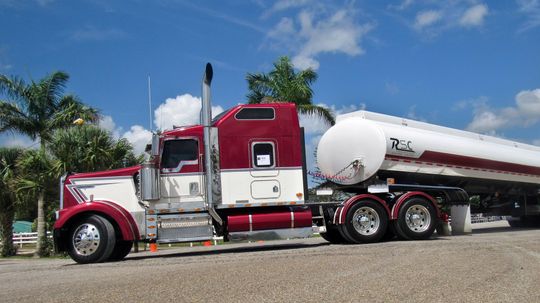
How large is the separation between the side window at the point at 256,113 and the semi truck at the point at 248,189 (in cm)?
2

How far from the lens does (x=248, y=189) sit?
1176 centimetres

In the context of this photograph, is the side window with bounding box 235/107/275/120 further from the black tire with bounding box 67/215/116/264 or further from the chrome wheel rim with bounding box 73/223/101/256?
the chrome wheel rim with bounding box 73/223/101/256

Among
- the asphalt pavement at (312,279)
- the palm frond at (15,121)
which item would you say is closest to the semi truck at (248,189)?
the asphalt pavement at (312,279)

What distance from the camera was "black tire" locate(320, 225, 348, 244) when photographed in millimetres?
13055

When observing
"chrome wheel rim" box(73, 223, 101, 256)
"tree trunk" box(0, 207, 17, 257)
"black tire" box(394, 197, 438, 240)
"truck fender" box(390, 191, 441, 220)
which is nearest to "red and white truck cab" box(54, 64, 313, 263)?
"chrome wheel rim" box(73, 223, 101, 256)

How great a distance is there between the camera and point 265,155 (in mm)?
11914

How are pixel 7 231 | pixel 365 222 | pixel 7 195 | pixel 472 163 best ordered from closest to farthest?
1. pixel 365 222
2. pixel 472 163
3. pixel 7 195
4. pixel 7 231

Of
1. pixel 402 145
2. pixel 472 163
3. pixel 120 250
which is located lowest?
pixel 120 250

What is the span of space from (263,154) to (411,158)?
4223 millimetres

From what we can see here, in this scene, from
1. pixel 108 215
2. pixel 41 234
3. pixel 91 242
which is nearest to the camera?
pixel 91 242

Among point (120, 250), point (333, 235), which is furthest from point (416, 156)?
point (120, 250)

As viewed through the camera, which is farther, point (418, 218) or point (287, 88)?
point (287, 88)

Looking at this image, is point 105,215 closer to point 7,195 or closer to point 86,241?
point 86,241

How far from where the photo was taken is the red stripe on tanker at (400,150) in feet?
43.8
